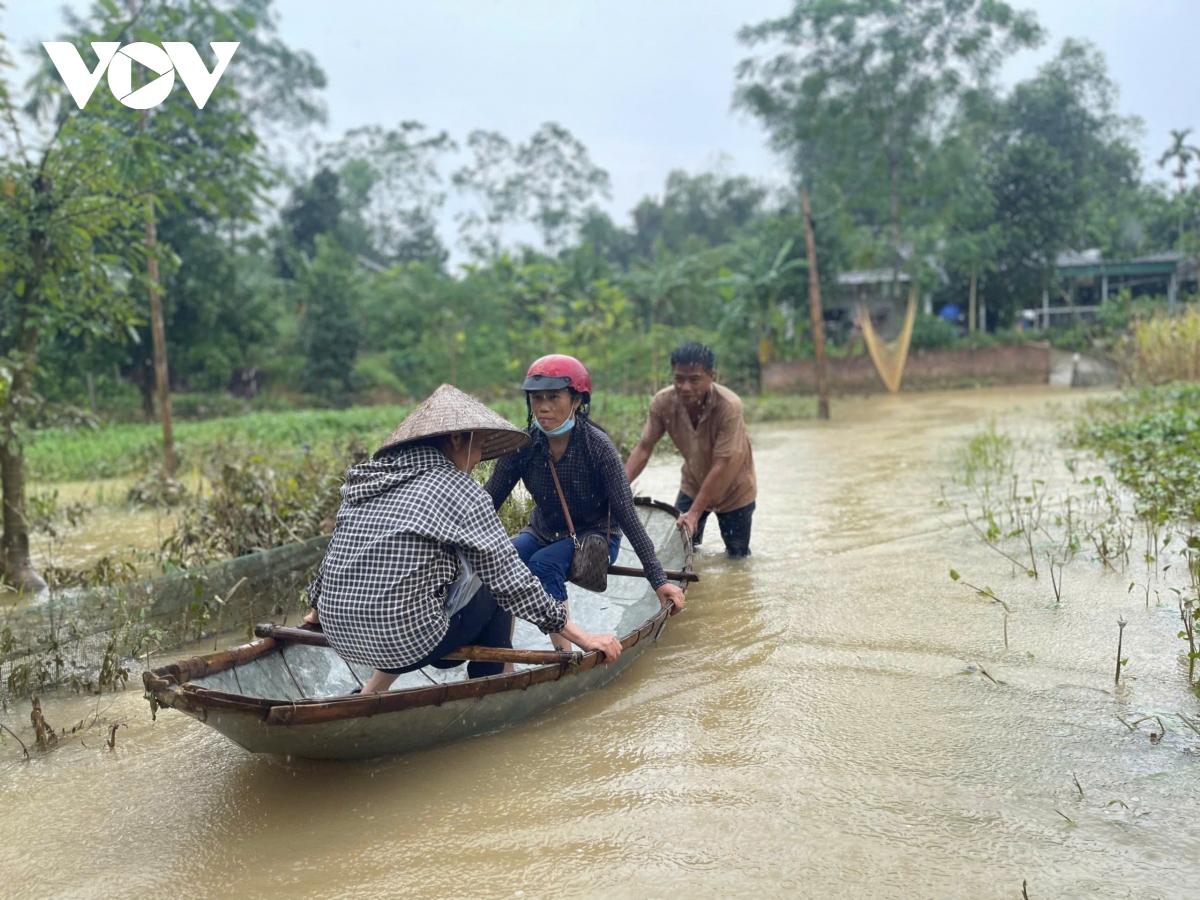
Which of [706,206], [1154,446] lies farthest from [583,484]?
[706,206]

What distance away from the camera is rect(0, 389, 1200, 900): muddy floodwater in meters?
2.48

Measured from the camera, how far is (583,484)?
3.93 meters

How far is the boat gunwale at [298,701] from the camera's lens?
2.54 metres

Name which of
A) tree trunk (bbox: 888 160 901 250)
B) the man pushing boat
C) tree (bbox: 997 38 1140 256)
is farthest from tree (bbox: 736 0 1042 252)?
the man pushing boat

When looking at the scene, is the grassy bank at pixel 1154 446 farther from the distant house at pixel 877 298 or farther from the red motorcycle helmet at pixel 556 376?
the distant house at pixel 877 298

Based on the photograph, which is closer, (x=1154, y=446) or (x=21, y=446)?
(x=21, y=446)

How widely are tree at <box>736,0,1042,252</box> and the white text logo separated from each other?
60.3 ft

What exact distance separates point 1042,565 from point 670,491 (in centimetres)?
372

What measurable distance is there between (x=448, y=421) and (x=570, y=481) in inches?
42.4

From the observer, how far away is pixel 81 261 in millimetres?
5688

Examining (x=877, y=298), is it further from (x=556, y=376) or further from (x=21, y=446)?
(x=556, y=376)

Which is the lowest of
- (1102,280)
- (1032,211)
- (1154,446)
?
(1154,446)

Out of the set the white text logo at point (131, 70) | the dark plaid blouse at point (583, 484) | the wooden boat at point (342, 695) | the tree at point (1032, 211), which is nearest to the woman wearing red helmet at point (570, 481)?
the dark plaid blouse at point (583, 484)

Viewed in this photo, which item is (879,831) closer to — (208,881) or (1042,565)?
(208,881)
